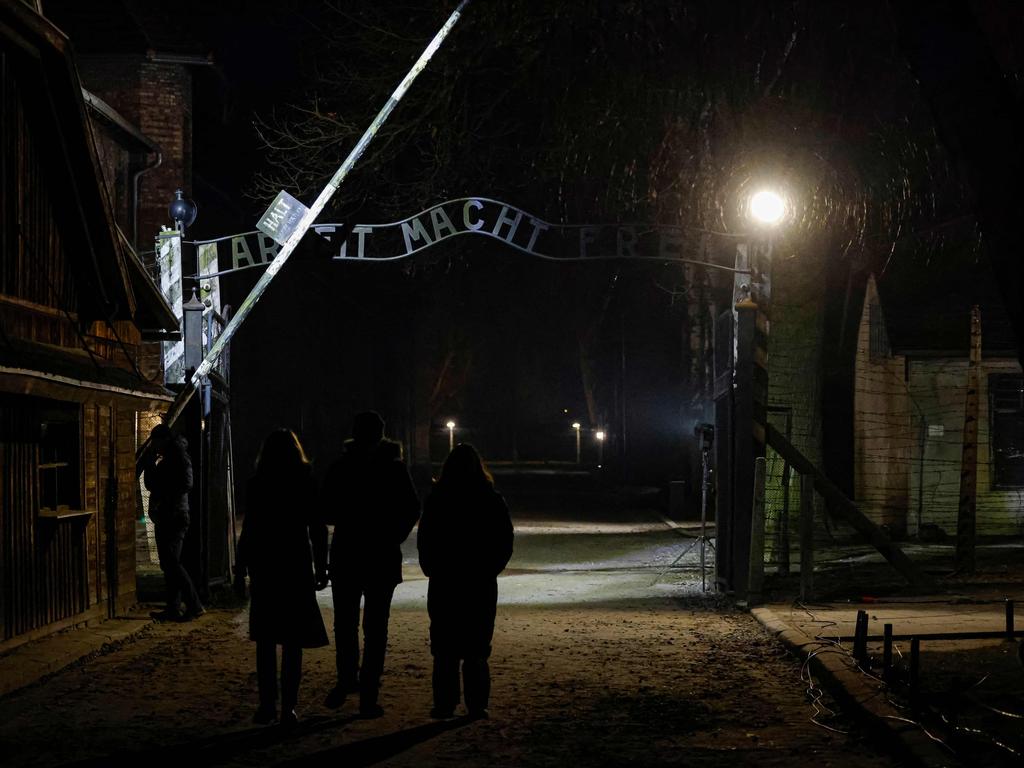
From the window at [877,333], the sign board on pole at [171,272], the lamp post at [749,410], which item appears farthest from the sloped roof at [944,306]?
the sign board on pole at [171,272]

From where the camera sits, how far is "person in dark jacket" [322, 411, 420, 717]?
7863 millimetres

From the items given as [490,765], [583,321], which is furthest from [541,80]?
[583,321]

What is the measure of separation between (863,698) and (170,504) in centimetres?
737

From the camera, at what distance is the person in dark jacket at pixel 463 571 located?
7.74 metres

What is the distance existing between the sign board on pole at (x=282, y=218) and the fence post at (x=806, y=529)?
6.51m

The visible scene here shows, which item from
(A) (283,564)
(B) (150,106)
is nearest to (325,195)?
(A) (283,564)

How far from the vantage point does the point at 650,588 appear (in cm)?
1534

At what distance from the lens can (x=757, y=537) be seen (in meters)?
12.9

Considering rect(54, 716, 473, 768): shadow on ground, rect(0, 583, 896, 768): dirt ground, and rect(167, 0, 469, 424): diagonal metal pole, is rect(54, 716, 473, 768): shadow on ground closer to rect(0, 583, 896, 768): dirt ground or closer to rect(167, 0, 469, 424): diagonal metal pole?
rect(0, 583, 896, 768): dirt ground

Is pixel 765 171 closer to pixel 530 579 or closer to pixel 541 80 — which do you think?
pixel 541 80

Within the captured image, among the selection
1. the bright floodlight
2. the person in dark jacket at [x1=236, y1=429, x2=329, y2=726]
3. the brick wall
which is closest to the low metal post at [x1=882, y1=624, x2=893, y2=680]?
the person in dark jacket at [x1=236, y1=429, x2=329, y2=726]

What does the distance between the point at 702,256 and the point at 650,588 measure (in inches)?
166

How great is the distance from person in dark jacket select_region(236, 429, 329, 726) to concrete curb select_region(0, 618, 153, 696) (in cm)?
233

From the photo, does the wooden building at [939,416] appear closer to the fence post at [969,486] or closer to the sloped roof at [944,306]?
the sloped roof at [944,306]
